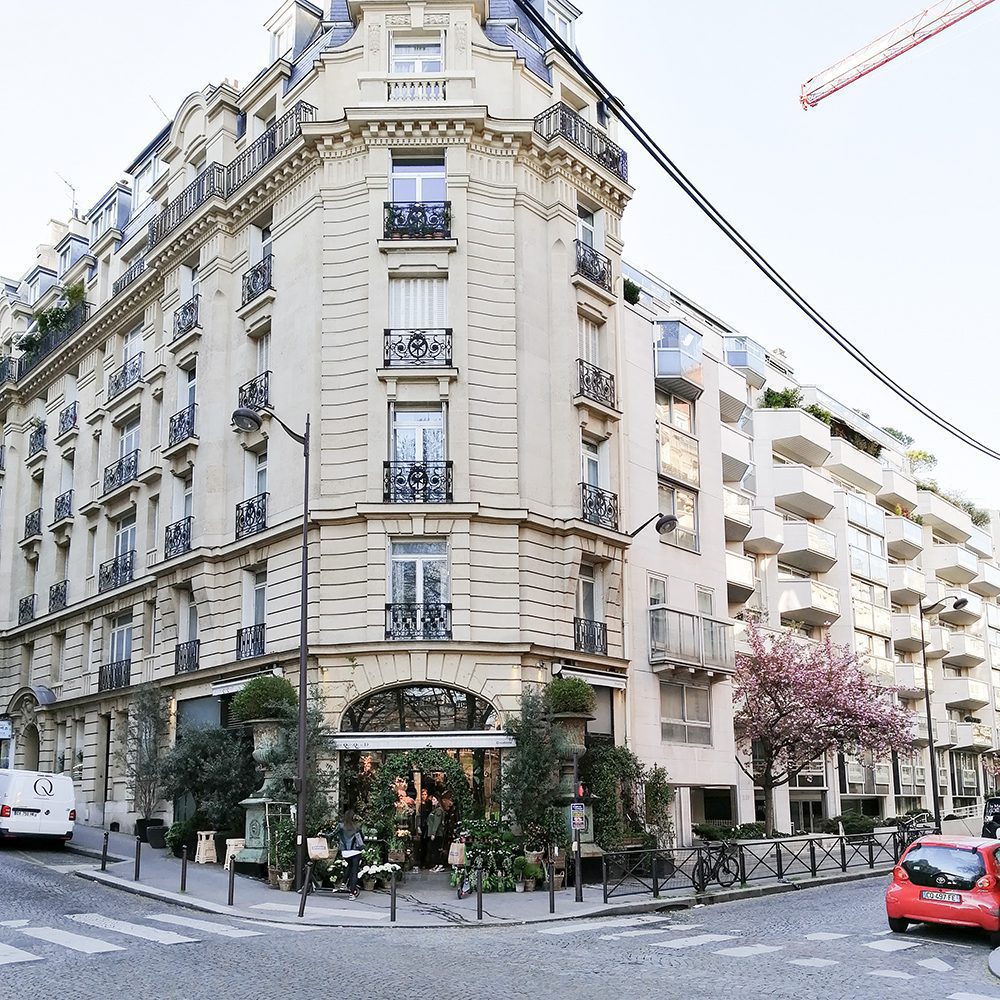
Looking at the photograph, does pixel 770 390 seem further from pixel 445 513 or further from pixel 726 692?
pixel 445 513

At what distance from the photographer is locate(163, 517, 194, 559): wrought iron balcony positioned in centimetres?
3111

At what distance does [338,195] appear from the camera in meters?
28.2

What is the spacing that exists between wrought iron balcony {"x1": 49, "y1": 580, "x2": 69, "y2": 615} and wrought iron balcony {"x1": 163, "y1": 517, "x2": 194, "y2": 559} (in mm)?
9007

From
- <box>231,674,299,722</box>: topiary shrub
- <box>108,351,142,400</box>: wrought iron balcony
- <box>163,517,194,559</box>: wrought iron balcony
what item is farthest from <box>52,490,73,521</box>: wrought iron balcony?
<box>231,674,299,722</box>: topiary shrub

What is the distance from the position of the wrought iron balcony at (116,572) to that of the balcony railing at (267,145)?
1097 centimetres

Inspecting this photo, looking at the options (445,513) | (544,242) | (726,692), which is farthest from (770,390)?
(445,513)

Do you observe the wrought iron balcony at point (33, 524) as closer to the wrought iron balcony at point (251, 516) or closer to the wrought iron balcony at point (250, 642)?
the wrought iron balcony at point (251, 516)

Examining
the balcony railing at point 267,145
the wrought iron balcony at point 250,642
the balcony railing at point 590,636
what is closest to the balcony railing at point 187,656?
the wrought iron balcony at point 250,642

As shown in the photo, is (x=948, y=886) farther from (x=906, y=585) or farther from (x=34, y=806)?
(x=906, y=585)

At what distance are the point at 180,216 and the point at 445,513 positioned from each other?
13.8 m

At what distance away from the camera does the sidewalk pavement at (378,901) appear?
19.5m

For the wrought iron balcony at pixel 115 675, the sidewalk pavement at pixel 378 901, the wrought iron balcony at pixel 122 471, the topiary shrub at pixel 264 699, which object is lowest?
the sidewalk pavement at pixel 378 901

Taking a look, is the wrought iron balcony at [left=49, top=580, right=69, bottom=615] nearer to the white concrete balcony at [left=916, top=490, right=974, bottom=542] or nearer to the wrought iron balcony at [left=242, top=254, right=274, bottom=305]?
the wrought iron balcony at [left=242, top=254, right=274, bottom=305]

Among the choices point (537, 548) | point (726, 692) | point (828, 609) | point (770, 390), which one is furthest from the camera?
point (770, 390)
